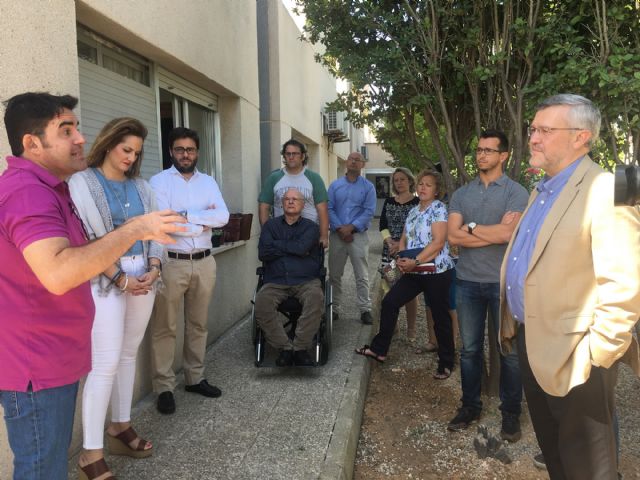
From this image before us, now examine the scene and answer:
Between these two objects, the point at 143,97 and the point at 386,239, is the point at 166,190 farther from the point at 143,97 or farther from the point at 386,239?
the point at 386,239

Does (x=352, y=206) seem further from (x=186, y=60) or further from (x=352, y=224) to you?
(x=186, y=60)

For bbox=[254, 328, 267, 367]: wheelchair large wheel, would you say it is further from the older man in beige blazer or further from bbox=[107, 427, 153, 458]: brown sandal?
the older man in beige blazer

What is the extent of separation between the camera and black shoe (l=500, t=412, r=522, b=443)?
348 cm

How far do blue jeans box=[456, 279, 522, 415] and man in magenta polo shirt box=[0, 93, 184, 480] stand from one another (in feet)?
8.03

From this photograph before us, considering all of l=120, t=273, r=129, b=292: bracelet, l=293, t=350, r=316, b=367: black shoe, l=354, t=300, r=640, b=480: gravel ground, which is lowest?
l=354, t=300, r=640, b=480: gravel ground

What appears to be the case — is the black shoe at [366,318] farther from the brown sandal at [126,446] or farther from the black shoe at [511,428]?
the brown sandal at [126,446]

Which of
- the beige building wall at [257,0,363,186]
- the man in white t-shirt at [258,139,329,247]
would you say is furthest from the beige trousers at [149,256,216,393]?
the beige building wall at [257,0,363,186]

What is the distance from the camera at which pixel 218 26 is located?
527cm

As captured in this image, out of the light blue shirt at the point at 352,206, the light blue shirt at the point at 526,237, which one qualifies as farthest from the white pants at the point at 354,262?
the light blue shirt at the point at 526,237

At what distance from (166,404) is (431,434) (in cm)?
199

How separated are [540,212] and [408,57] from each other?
3.30 meters

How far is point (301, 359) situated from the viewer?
434 cm

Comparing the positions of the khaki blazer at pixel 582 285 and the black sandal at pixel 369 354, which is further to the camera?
the black sandal at pixel 369 354

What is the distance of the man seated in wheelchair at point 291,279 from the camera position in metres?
4.24
